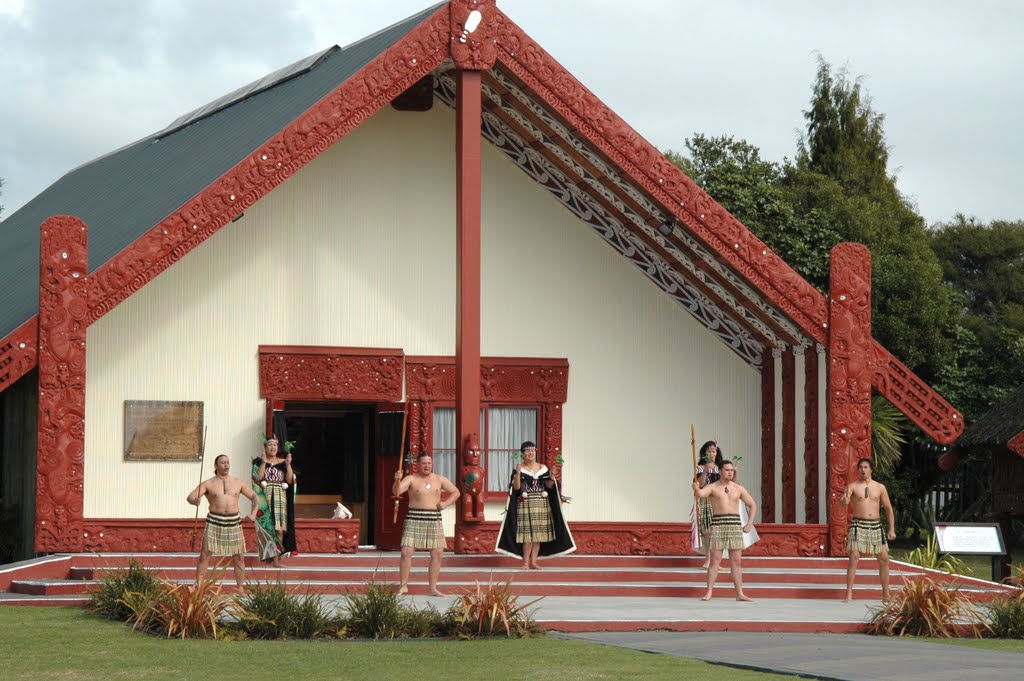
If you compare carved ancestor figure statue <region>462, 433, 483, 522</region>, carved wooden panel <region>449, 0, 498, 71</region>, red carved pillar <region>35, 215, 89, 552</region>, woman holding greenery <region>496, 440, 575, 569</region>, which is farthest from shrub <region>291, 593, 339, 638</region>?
carved wooden panel <region>449, 0, 498, 71</region>

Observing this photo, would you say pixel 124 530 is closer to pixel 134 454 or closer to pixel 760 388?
pixel 134 454

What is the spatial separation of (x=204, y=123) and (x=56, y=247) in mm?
8670

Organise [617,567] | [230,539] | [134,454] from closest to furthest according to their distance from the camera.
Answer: [230,539] → [617,567] → [134,454]

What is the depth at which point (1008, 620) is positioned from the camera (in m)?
14.0

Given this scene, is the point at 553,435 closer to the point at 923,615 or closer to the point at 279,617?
the point at 923,615

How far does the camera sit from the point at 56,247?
1747cm

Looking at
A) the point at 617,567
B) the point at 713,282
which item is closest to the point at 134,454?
the point at 617,567

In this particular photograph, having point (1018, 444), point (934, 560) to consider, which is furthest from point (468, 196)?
point (1018, 444)

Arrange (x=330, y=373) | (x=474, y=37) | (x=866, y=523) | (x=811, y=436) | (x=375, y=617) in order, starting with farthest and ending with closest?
(x=330, y=373) < (x=811, y=436) < (x=474, y=37) < (x=866, y=523) < (x=375, y=617)

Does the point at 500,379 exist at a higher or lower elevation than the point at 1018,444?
higher

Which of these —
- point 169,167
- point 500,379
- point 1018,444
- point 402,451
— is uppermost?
point 169,167

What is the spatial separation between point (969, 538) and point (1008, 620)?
4.23 meters

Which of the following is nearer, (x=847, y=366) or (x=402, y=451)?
(x=847, y=366)

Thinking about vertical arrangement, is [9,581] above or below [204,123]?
below
